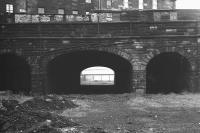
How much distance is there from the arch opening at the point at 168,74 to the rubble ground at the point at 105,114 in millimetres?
2115

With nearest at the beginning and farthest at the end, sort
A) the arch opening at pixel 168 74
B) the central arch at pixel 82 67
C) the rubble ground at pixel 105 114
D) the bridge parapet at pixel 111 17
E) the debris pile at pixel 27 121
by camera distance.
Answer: the debris pile at pixel 27 121, the rubble ground at pixel 105 114, the bridge parapet at pixel 111 17, the arch opening at pixel 168 74, the central arch at pixel 82 67

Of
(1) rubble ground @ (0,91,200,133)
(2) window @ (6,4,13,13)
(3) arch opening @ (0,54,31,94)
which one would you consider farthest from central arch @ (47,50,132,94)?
(2) window @ (6,4,13,13)

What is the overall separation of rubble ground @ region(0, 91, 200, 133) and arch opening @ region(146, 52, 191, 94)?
2.11 meters

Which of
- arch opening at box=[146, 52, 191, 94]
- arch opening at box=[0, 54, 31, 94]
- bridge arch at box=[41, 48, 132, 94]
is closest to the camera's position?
arch opening at box=[146, 52, 191, 94]

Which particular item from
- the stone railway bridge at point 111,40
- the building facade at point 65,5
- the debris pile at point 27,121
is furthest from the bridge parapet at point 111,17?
the debris pile at point 27,121

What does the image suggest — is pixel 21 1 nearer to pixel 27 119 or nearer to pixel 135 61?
pixel 135 61

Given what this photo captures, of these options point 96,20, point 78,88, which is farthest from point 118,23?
point 78,88

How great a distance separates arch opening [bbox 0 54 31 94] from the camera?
22.5 meters

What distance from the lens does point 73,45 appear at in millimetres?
19656

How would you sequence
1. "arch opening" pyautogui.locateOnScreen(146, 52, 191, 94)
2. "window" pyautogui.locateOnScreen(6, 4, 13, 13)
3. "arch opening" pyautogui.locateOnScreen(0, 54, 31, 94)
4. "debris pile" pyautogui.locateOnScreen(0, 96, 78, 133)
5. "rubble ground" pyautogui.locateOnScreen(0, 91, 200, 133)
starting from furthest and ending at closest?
"window" pyautogui.locateOnScreen(6, 4, 13, 13) → "arch opening" pyautogui.locateOnScreen(0, 54, 31, 94) → "arch opening" pyautogui.locateOnScreen(146, 52, 191, 94) → "rubble ground" pyautogui.locateOnScreen(0, 91, 200, 133) → "debris pile" pyautogui.locateOnScreen(0, 96, 78, 133)

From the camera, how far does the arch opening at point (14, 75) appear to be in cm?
2245

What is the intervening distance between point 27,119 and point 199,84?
12.1m

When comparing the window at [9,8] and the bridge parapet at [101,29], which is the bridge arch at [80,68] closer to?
the bridge parapet at [101,29]

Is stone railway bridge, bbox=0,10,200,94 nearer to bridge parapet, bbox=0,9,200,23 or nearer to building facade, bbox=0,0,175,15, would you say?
bridge parapet, bbox=0,9,200,23
